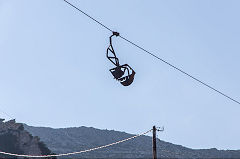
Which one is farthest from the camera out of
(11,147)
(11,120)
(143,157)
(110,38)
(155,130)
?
(143,157)

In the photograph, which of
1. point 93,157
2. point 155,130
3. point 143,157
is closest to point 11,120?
point 155,130

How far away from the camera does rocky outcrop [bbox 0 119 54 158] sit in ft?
271

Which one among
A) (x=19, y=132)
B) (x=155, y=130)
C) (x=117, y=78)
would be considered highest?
(x=19, y=132)

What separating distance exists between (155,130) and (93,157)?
538 feet

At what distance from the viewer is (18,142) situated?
84312 millimetres

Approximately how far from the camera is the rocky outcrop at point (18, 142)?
82.5 m

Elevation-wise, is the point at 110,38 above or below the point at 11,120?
below

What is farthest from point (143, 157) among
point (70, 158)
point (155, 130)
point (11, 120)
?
point (155, 130)

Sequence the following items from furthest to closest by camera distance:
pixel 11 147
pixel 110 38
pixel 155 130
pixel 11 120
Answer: pixel 11 120 → pixel 11 147 → pixel 155 130 → pixel 110 38

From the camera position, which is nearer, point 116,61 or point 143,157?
point 116,61

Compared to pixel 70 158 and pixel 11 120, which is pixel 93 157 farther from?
pixel 11 120

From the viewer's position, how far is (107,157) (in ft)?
613

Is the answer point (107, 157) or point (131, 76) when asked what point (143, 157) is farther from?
point (131, 76)

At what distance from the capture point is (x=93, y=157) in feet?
592
